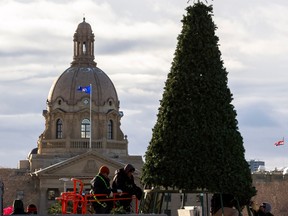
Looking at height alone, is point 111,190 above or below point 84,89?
below

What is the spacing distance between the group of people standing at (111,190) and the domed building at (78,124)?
91486mm

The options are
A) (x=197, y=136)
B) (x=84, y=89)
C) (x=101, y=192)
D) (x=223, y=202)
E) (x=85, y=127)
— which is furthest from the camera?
(x=85, y=127)

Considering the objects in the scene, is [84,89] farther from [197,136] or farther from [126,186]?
[126,186]

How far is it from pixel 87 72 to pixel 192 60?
322 feet

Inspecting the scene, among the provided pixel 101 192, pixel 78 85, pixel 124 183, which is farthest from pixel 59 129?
pixel 101 192

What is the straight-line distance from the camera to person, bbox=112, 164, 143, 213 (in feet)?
75.3

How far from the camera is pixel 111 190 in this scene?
22.7 metres

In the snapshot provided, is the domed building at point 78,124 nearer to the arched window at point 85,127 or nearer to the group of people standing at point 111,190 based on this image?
the arched window at point 85,127

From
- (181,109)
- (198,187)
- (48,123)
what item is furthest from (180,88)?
(48,123)

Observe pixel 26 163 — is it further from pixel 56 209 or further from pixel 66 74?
pixel 56 209

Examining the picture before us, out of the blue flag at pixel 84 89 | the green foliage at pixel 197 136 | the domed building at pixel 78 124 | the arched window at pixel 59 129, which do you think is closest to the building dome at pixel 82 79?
the domed building at pixel 78 124

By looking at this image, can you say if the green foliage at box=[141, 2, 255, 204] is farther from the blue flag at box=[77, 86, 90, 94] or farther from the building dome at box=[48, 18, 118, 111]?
the building dome at box=[48, 18, 118, 111]

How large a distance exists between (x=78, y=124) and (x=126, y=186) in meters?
97.0

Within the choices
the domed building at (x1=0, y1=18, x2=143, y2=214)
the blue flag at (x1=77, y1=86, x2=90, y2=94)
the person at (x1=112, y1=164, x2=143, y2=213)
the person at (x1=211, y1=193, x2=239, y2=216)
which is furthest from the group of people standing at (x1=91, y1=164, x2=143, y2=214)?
the domed building at (x1=0, y1=18, x2=143, y2=214)
